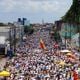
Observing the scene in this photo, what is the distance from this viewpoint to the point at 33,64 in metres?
43.2

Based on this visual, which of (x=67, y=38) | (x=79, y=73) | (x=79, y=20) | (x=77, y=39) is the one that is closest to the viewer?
(x=79, y=73)

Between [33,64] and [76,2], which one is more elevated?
[76,2]

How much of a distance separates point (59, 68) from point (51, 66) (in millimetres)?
1145

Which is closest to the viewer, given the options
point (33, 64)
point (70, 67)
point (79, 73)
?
point (79, 73)

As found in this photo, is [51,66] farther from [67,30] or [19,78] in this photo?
[67,30]

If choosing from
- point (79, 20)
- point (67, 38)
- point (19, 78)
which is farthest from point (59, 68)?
point (67, 38)

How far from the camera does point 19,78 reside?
3338 centimetres

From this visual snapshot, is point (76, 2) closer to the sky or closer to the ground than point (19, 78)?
closer to the sky

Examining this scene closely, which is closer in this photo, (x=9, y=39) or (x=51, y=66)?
(x=51, y=66)

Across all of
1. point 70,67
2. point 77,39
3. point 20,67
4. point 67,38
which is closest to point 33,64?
point 20,67

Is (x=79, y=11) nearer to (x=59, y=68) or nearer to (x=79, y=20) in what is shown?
(x=79, y=20)

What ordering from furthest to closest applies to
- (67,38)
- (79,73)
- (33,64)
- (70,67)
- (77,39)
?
(67,38) < (77,39) < (33,64) < (70,67) < (79,73)

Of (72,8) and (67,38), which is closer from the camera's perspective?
(72,8)

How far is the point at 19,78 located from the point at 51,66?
6813 millimetres
